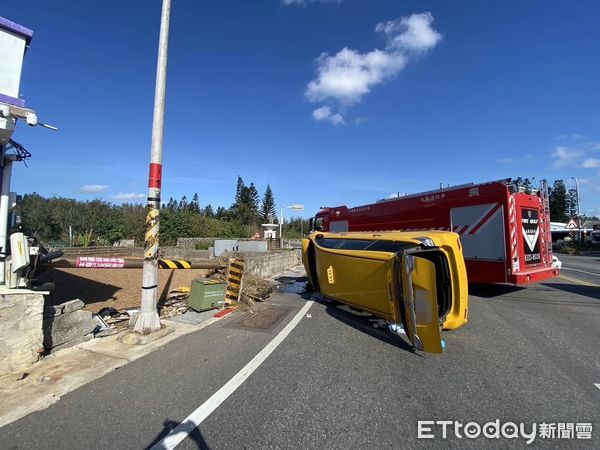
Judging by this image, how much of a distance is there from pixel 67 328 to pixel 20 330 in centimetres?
73

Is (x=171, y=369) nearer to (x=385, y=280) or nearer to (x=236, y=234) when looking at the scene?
(x=385, y=280)

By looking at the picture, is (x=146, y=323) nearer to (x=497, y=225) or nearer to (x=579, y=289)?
(x=497, y=225)

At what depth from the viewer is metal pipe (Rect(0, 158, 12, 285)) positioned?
4.95 meters

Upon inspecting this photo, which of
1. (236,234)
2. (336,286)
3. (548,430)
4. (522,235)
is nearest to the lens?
(548,430)

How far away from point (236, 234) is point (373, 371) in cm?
4437

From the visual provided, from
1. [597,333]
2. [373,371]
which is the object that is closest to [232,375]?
[373,371]

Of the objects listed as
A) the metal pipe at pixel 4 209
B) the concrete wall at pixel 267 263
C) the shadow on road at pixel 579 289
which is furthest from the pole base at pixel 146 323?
A: the shadow on road at pixel 579 289

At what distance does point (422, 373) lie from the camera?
13.6 feet

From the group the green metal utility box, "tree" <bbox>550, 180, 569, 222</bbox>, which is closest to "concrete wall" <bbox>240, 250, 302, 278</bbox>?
the green metal utility box

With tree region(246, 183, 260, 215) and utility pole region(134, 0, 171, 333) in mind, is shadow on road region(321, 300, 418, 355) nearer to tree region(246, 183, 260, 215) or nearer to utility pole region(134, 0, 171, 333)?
utility pole region(134, 0, 171, 333)

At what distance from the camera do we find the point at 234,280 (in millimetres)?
8578

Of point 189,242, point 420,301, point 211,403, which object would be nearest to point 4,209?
point 211,403

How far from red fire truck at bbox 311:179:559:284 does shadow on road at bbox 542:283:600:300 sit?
975 mm

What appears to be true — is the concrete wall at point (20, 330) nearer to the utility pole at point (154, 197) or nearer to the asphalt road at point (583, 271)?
the utility pole at point (154, 197)
